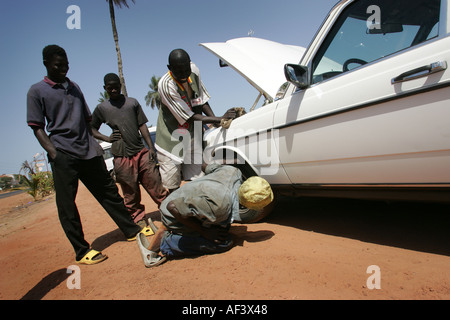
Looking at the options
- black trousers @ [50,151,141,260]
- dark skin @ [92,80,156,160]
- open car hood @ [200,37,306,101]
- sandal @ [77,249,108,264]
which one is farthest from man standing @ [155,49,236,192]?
sandal @ [77,249,108,264]

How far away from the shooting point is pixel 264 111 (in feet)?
8.43

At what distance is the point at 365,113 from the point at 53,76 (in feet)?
8.96

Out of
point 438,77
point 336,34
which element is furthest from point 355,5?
point 438,77

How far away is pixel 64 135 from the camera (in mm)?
2461

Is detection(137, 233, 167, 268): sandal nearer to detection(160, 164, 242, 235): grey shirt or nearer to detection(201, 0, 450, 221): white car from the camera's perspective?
detection(160, 164, 242, 235): grey shirt

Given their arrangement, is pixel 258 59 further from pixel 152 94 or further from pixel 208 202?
pixel 152 94

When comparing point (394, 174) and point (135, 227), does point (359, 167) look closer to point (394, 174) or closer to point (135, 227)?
point (394, 174)

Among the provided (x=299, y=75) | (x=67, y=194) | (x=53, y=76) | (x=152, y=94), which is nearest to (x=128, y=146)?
(x=67, y=194)

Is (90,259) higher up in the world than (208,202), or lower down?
lower down

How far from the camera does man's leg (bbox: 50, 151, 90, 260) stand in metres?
2.42

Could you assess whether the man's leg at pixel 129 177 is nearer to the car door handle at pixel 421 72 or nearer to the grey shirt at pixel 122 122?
the grey shirt at pixel 122 122

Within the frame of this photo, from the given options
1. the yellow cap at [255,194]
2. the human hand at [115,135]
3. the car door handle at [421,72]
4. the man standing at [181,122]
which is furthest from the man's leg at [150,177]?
the car door handle at [421,72]

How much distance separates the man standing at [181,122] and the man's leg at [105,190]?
1.91 ft

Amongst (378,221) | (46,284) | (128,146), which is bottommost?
(46,284)
